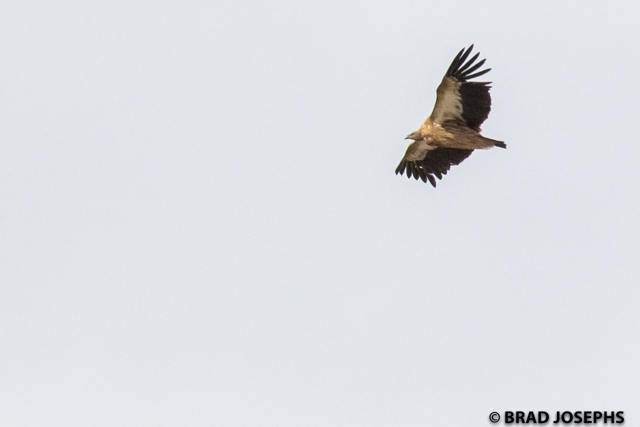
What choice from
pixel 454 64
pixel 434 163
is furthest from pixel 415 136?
pixel 454 64

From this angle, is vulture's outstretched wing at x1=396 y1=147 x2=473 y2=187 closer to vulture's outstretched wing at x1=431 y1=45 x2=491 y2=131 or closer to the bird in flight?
the bird in flight

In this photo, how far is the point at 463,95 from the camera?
2377cm

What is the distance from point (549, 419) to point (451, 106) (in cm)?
818

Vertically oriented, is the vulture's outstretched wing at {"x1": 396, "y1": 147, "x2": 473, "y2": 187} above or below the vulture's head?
below

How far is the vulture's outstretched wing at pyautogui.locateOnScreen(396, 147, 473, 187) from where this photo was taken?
26594 mm

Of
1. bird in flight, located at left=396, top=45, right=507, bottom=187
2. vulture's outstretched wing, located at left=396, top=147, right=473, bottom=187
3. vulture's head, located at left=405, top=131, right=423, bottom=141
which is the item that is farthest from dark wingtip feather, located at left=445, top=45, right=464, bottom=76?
vulture's outstretched wing, located at left=396, top=147, right=473, bottom=187

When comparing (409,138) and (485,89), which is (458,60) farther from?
(409,138)

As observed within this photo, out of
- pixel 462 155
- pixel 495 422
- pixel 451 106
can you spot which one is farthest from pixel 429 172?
pixel 495 422

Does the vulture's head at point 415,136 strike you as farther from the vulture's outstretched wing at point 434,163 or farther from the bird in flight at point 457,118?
the vulture's outstretched wing at point 434,163

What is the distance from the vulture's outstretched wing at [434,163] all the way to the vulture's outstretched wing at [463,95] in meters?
2.19

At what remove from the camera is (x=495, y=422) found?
23.2 meters

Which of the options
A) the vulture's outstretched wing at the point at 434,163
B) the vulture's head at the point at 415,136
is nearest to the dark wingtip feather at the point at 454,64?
the vulture's head at the point at 415,136

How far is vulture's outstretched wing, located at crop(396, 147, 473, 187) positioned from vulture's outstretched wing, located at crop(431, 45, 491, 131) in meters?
2.19

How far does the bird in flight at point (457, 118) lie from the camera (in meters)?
23.5
